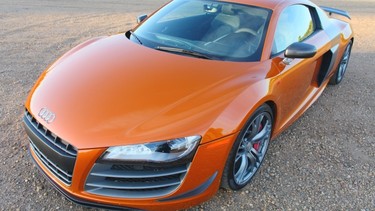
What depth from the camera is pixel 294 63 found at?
3.01 m

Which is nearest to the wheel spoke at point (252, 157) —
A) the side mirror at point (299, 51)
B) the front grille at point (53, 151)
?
the side mirror at point (299, 51)

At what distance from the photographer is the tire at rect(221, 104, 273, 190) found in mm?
2340

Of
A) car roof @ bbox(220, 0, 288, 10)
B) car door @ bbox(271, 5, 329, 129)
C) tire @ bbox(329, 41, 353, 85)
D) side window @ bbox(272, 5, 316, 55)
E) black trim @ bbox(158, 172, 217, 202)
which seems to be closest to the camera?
black trim @ bbox(158, 172, 217, 202)

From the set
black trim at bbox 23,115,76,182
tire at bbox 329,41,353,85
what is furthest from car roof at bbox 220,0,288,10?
black trim at bbox 23,115,76,182

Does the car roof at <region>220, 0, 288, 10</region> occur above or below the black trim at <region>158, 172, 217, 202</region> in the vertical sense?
above

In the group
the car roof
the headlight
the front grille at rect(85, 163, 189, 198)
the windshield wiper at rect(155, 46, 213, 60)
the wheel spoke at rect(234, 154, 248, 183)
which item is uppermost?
the car roof

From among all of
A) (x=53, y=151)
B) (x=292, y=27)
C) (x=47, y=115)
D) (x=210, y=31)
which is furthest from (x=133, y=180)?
(x=292, y=27)

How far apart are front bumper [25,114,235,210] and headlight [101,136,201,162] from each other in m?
0.06

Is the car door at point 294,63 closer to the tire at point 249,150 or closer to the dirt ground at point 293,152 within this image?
the tire at point 249,150

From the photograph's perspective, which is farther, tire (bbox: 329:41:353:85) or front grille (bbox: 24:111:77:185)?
tire (bbox: 329:41:353:85)

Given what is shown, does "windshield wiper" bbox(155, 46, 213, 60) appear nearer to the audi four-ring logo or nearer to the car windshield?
the car windshield

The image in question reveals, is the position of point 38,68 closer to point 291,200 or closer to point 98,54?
point 98,54

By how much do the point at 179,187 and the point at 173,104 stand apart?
0.53m

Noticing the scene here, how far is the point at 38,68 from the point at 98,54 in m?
2.40
